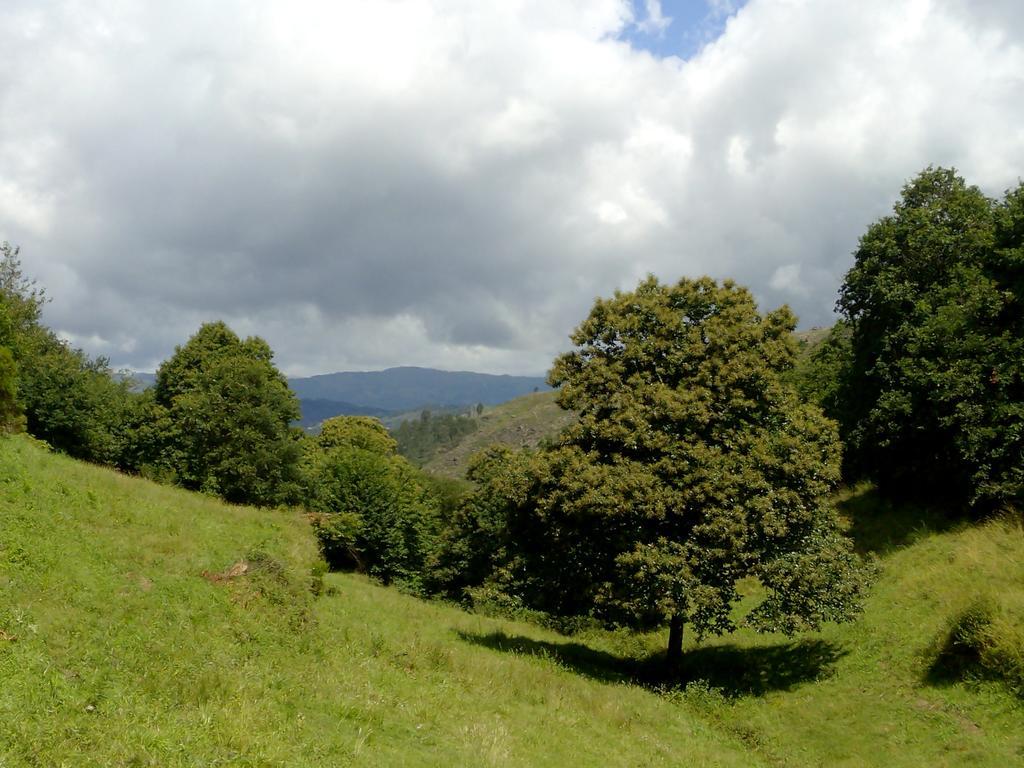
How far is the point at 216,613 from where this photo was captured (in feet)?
51.9

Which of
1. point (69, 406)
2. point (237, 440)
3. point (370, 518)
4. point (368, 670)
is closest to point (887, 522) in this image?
point (368, 670)

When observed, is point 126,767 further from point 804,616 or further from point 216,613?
point 804,616

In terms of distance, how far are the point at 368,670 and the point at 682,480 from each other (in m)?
10.8

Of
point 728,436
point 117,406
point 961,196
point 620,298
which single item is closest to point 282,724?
point 728,436

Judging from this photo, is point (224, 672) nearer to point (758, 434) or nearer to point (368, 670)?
point (368, 670)

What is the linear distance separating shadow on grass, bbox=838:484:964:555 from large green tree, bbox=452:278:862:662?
7798 millimetres

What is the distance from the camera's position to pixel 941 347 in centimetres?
2695

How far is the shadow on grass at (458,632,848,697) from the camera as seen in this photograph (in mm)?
21078

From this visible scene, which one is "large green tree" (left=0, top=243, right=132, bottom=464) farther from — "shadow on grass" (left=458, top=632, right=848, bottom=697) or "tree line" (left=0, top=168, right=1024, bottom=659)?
"shadow on grass" (left=458, top=632, right=848, bottom=697)

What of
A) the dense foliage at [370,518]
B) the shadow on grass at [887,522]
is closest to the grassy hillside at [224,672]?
the shadow on grass at [887,522]

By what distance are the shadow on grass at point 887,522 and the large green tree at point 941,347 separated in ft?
3.30

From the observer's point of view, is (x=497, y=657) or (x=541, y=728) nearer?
(x=541, y=728)

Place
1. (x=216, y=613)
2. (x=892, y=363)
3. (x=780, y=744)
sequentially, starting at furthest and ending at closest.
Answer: (x=892, y=363) < (x=780, y=744) < (x=216, y=613)

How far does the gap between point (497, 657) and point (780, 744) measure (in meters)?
9.00
